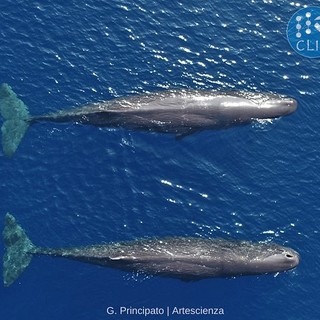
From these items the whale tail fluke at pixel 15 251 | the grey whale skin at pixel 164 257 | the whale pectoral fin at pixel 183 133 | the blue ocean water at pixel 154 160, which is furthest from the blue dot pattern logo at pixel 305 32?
the whale tail fluke at pixel 15 251

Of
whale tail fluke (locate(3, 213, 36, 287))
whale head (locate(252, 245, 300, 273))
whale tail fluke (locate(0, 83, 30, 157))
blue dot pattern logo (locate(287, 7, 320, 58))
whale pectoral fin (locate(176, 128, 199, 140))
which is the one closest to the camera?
whale tail fluke (locate(3, 213, 36, 287))

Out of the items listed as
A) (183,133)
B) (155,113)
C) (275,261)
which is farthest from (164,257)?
(155,113)

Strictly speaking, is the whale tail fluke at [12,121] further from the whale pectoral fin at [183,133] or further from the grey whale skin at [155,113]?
the whale pectoral fin at [183,133]

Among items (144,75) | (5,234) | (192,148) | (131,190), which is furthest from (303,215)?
(5,234)

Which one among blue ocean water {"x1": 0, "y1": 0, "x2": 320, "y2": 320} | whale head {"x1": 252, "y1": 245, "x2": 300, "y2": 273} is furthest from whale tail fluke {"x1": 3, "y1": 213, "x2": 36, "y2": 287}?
whale head {"x1": 252, "y1": 245, "x2": 300, "y2": 273}

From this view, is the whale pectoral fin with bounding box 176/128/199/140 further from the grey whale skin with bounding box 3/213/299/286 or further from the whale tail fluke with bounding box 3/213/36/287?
the whale tail fluke with bounding box 3/213/36/287

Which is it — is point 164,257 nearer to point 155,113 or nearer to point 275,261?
point 275,261

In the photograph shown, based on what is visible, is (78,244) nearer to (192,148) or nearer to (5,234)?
(5,234)
